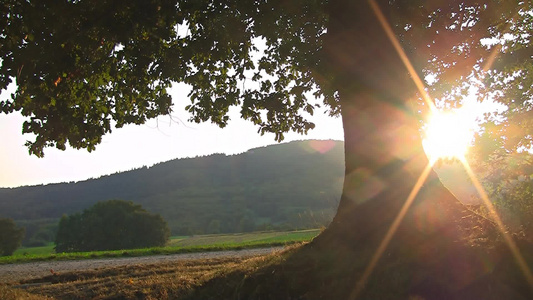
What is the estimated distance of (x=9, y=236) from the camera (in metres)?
61.8

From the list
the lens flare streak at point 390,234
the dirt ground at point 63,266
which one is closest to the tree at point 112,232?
the dirt ground at point 63,266

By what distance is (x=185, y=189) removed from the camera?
124125mm

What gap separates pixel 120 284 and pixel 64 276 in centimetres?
351

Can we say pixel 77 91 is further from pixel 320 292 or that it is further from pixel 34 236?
pixel 34 236

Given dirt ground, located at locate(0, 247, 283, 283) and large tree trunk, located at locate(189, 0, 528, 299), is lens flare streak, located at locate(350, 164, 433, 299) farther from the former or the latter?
dirt ground, located at locate(0, 247, 283, 283)

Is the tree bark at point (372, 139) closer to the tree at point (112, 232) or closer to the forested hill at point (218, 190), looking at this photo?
the tree at point (112, 232)

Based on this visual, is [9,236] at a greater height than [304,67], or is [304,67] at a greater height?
[304,67]

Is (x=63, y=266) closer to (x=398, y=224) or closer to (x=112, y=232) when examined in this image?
(x=398, y=224)

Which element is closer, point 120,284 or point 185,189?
point 120,284

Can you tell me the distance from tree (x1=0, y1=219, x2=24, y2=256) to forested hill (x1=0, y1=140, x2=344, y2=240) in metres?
32.5

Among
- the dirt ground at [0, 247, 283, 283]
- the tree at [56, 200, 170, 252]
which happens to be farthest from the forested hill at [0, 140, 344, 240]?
the dirt ground at [0, 247, 283, 283]

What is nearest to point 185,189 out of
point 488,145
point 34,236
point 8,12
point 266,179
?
point 266,179

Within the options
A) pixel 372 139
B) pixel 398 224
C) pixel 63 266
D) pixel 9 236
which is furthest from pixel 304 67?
pixel 9 236

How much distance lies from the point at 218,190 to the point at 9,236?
65.6 m
